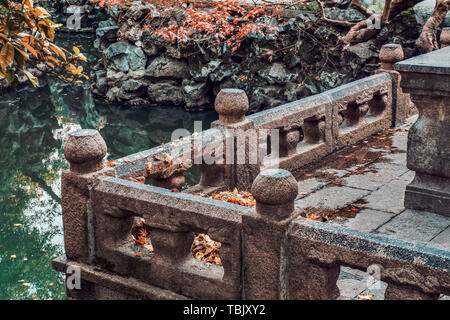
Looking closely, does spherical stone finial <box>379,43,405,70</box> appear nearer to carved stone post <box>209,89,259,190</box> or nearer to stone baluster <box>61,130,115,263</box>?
carved stone post <box>209,89,259,190</box>

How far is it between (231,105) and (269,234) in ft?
9.28

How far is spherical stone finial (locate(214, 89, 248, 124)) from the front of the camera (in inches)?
276

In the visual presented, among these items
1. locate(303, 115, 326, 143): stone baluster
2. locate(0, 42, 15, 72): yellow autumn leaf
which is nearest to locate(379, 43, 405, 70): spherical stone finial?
locate(303, 115, 326, 143): stone baluster

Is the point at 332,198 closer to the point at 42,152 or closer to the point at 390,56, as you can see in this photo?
the point at 390,56

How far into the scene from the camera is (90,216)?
221 inches

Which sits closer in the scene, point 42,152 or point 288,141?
point 288,141

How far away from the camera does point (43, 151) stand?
19688 mm

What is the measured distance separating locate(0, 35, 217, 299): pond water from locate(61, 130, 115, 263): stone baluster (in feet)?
13.7

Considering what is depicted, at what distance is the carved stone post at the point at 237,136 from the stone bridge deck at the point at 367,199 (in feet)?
2.50

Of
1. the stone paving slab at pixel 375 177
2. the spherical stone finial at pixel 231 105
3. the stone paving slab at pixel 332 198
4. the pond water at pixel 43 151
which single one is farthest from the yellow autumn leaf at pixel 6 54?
the pond water at pixel 43 151

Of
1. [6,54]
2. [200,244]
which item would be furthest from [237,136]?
[6,54]

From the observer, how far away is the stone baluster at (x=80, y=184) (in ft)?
17.7

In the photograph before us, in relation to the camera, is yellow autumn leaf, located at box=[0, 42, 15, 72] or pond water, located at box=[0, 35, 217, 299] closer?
yellow autumn leaf, located at box=[0, 42, 15, 72]

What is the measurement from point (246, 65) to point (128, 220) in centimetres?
1610
